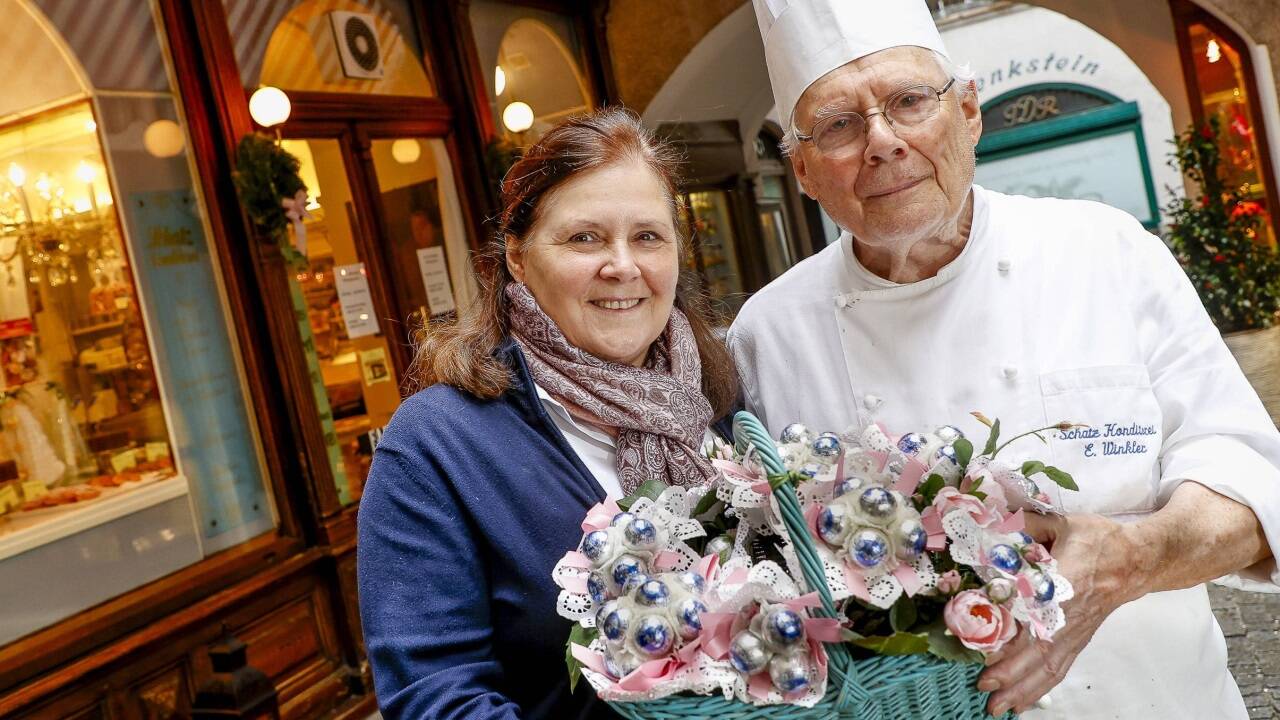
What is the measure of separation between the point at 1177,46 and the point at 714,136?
139 inches

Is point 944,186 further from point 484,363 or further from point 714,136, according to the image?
point 714,136

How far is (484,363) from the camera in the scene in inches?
68.4

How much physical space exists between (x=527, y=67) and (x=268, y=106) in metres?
2.63

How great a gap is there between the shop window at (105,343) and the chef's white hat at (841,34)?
327 cm

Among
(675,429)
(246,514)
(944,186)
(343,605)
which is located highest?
(944,186)

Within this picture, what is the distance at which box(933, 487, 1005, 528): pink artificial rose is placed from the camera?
1167 mm

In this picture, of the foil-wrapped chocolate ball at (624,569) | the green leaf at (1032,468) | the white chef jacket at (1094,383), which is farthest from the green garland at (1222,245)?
the foil-wrapped chocolate ball at (624,569)

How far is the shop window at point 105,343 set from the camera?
3936mm

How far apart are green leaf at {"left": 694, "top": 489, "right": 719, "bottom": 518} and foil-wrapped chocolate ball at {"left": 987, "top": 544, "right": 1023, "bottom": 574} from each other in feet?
1.13

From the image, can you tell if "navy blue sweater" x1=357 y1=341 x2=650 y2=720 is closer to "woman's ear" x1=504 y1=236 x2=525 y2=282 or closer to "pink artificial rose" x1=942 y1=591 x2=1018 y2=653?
"woman's ear" x1=504 y1=236 x2=525 y2=282

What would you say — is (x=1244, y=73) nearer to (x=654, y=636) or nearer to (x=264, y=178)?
(x=264, y=178)

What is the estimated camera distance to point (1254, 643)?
13.1 ft

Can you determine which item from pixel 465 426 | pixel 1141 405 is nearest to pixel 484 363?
pixel 465 426

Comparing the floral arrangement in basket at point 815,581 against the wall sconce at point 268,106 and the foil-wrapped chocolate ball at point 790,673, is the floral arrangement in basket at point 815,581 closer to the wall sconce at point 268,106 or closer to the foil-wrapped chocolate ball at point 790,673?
the foil-wrapped chocolate ball at point 790,673
